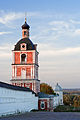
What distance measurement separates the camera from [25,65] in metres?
51.5

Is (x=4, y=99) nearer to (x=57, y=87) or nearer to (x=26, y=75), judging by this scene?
(x=26, y=75)

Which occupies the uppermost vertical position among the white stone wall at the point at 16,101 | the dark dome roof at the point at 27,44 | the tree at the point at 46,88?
the dark dome roof at the point at 27,44

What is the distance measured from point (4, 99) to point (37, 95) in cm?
1954

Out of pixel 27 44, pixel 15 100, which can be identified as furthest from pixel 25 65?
pixel 15 100

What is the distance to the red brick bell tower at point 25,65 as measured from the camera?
2008 inches

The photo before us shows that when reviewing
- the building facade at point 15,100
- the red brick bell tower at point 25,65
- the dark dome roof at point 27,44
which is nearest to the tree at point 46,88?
the red brick bell tower at point 25,65

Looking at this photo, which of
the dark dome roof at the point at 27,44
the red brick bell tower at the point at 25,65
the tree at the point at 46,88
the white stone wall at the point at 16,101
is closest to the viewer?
the white stone wall at the point at 16,101

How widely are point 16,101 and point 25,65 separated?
14741mm

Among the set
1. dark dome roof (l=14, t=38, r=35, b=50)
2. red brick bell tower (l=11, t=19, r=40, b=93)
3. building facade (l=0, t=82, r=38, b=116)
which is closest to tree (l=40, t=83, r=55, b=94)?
red brick bell tower (l=11, t=19, r=40, b=93)

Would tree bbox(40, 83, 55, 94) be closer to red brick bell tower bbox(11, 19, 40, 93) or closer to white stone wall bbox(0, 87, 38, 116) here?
red brick bell tower bbox(11, 19, 40, 93)

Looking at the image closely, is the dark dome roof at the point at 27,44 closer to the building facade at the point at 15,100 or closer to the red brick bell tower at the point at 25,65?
the red brick bell tower at the point at 25,65

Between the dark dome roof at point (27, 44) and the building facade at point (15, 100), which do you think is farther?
the dark dome roof at point (27, 44)

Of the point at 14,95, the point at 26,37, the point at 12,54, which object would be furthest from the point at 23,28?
the point at 14,95

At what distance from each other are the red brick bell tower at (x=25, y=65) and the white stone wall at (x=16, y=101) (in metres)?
3.64
